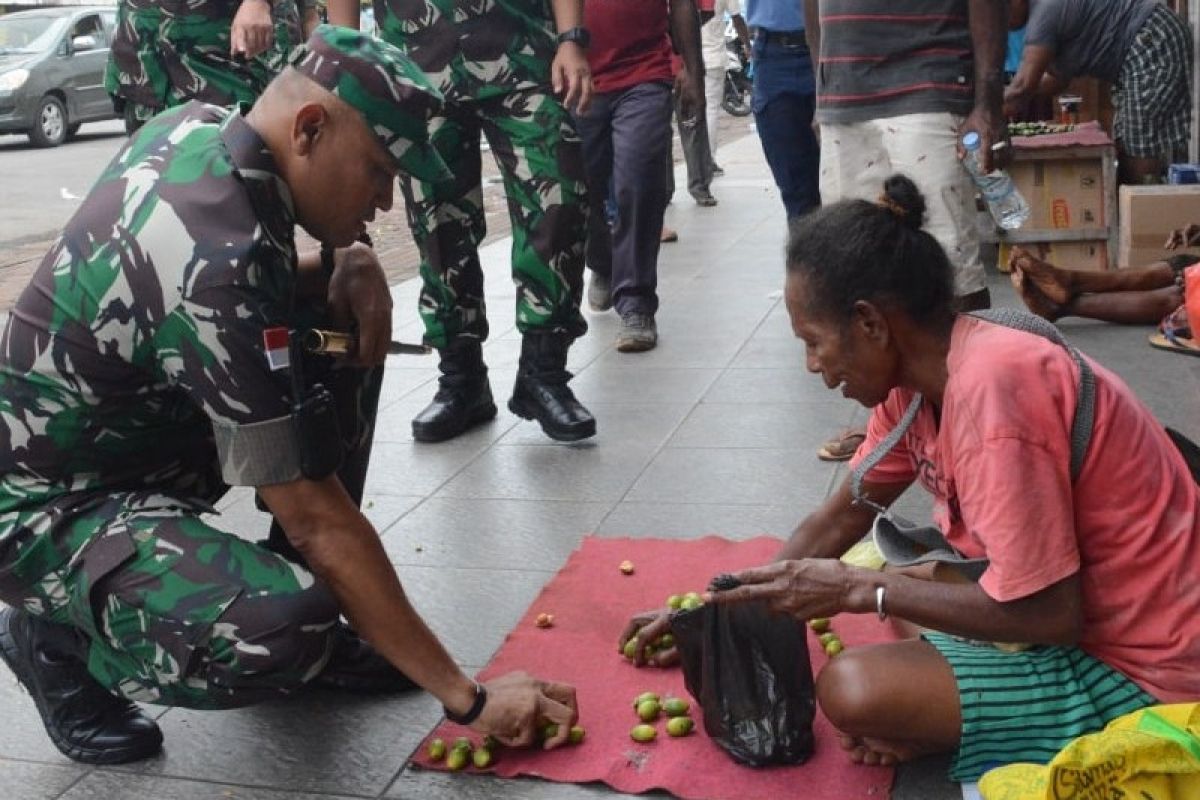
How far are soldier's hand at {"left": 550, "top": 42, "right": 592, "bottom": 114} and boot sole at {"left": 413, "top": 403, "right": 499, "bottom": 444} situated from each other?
110cm

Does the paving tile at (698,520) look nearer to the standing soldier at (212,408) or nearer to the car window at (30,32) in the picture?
the standing soldier at (212,408)

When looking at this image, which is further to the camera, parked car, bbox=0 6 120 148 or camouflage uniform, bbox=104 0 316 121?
parked car, bbox=0 6 120 148

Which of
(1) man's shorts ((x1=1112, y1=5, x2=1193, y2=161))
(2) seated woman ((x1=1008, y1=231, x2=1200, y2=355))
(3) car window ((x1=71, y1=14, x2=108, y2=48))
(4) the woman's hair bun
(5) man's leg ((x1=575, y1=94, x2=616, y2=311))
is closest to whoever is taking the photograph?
(4) the woman's hair bun

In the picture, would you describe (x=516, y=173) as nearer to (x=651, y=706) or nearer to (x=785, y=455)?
(x=785, y=455)

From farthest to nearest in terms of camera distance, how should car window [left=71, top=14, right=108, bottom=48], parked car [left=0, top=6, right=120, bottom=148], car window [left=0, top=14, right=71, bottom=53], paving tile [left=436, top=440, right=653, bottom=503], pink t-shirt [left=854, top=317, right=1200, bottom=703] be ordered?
car window [left=71, top=14, right=108, bottom=48], car window [left=0, top=14, right=71, bottom=53], parked car [left=0, top=6, right=120, bottom=148], paving tile [left=436, top=440, right=653, bottom=503], pink t-shirt [left=854, top=317, right=1200, bottom=703]

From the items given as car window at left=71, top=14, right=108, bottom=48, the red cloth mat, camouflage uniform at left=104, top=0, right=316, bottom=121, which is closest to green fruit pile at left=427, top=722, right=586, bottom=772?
the red cloth mat

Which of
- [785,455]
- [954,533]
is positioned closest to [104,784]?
[954,533]

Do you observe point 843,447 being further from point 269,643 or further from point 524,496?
point 269,643

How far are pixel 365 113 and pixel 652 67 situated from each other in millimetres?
3909

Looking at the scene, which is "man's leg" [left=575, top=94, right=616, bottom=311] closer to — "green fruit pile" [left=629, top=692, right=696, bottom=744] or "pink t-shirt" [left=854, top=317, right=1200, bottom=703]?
"green fruit pile" [left=629, top=692, right=696, bottom=744]

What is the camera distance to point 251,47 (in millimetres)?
4559

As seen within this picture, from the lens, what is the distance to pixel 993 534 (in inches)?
92.2

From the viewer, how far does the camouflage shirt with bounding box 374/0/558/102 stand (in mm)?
4691

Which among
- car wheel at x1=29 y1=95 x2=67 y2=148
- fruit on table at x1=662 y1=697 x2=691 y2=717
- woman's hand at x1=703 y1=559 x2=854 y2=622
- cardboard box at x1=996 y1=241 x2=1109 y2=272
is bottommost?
car wheel at x1=29 y1=95 x2=67 y2=148
